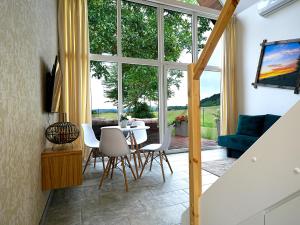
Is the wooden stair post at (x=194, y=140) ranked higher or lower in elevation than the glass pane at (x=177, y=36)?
lower

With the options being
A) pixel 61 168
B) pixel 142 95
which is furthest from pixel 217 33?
pixel 142 95

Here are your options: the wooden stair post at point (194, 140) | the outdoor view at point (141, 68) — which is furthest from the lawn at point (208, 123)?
the wooden stair post at point (194, 140)

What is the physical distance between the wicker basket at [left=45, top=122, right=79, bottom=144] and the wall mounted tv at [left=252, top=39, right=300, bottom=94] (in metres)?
4.29

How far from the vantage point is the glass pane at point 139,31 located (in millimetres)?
4746

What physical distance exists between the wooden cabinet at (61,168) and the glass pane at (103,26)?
9.02 feet

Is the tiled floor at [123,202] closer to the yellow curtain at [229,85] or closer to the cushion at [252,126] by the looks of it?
the cushion at [252,126]

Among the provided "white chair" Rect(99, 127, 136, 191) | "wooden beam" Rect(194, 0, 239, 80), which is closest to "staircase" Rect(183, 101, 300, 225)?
"wooden beam" Rect(194, 0, 239, 80)

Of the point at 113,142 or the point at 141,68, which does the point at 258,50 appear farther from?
the point at 113,142

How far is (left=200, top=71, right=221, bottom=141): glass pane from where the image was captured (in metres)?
5.64

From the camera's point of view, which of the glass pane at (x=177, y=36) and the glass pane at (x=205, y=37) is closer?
the glass pane at (x=177, y=36)

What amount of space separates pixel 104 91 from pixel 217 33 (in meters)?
3.67

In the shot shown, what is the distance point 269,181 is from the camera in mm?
792

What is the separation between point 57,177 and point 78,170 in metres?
0.22

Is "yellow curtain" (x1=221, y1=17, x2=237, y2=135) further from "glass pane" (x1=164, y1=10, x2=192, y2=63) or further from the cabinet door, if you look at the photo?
the cabinet door
